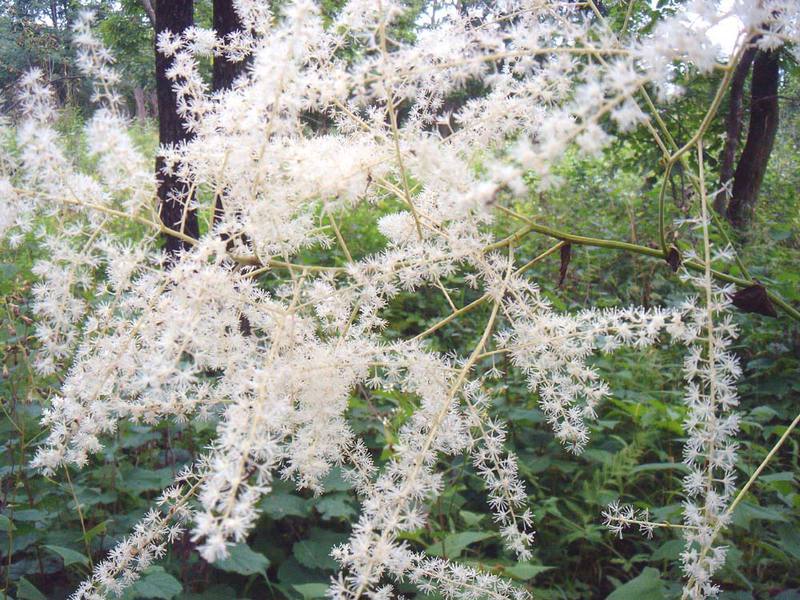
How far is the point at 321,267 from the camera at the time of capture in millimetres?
1330

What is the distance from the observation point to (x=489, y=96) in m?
1.44

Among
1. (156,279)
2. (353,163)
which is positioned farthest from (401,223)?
(156,279)

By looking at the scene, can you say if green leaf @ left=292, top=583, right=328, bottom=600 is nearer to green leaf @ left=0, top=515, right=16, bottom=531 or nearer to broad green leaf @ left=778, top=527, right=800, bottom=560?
green leaf @ left=0, top=515, right=16, bottom=531

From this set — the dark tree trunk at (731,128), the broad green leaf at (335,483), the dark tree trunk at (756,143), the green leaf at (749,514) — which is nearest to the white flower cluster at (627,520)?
the green leaf at (749,514)

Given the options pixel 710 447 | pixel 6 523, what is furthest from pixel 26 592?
pixel 710 447

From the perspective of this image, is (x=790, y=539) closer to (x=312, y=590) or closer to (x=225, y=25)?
(x=312, y=590)

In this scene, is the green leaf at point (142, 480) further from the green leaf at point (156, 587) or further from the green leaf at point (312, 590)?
the green leaf at point (312, 590)

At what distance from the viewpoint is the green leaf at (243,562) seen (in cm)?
167

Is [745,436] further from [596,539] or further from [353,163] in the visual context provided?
[353,163]

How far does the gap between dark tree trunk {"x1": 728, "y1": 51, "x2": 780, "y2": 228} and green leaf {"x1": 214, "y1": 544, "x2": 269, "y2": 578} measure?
450 cm

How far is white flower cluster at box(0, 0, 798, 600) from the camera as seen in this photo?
108 centimetres

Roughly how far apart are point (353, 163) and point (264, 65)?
228mm

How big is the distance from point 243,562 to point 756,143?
16.3 feet

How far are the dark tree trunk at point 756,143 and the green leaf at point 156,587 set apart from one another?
4.72 meters
